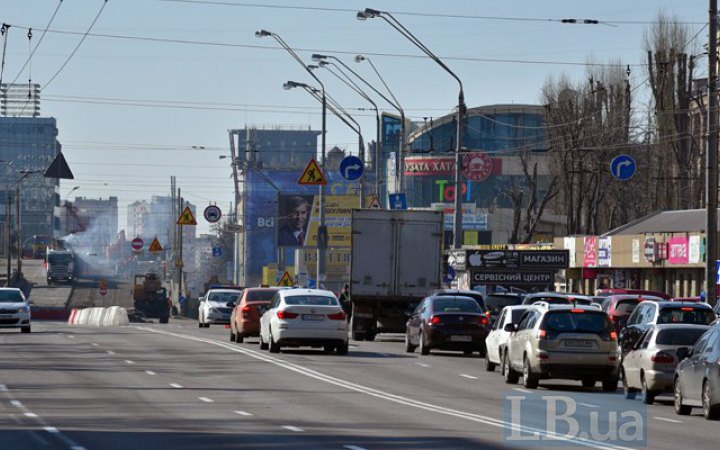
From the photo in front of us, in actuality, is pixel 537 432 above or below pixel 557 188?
below

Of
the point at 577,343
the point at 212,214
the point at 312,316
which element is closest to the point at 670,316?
the point at 577,343

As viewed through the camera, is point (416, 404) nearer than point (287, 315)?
Yes

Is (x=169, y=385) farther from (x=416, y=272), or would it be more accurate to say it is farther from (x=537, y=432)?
(x=416, y=272)

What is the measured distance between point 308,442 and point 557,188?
81.0 m

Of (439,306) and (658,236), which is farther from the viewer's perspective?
(658,236)

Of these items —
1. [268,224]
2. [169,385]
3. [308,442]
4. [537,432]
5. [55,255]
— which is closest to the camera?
[308,442]

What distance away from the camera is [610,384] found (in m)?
27.9

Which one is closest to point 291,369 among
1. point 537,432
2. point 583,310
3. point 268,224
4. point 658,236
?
point 583,310

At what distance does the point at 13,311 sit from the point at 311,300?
55.1 ft

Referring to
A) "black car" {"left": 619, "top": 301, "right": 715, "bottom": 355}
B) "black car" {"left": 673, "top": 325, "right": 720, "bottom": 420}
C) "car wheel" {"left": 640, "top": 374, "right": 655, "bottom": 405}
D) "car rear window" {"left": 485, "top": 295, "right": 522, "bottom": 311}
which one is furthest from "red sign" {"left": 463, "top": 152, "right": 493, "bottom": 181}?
"black car" {"left": 673, "top": 325, "right": 720, "bottom": 420}

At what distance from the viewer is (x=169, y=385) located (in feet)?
86.8

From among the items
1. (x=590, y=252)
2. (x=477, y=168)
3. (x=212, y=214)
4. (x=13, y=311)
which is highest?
(x=477, y=168)

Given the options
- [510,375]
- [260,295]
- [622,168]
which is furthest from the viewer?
[622,168]

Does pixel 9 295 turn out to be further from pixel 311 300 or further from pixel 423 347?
pixel 423 347
